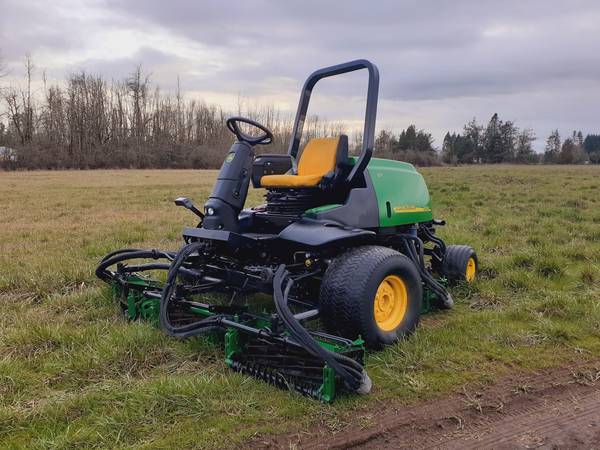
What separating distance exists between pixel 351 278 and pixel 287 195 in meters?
1.15

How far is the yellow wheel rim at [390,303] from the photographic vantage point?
3.72 meters

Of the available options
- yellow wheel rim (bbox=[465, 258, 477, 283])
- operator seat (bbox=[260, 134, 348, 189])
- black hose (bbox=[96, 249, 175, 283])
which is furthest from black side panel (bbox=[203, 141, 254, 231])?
yellow wheel rim (bbox=[465, 258, 477, 283])

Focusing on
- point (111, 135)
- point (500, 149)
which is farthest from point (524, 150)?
point (111, 135)

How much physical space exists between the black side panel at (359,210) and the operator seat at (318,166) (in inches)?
8.5

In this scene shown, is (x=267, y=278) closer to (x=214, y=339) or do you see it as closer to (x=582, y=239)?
(x=214, y=339)

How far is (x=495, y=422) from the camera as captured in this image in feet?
9.27

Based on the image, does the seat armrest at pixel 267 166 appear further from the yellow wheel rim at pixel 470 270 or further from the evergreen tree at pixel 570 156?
the evergreen tree at pixel 570 156

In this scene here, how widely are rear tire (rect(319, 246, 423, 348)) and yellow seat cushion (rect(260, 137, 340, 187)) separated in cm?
75

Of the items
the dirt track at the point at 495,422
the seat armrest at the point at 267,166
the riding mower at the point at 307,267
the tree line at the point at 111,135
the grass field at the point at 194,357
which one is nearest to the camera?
the dirt track at the point at 495,422

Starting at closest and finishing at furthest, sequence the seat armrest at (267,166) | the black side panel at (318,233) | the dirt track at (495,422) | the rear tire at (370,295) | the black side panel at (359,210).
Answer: the dirt track at (495,422) → the rear tire at (370,295) → the black side panel at (318,233) → the black side panel at (359,210) → the seat armrest at (267,166)

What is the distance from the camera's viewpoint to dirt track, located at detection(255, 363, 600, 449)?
8.57 ft

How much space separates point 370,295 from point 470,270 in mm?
2348

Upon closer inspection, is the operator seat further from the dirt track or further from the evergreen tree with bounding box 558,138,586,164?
the evergreen tree with bounding box 558,138,586,164

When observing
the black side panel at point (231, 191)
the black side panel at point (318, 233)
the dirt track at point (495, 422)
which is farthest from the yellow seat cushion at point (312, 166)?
the dirt track at point (495, 422)
